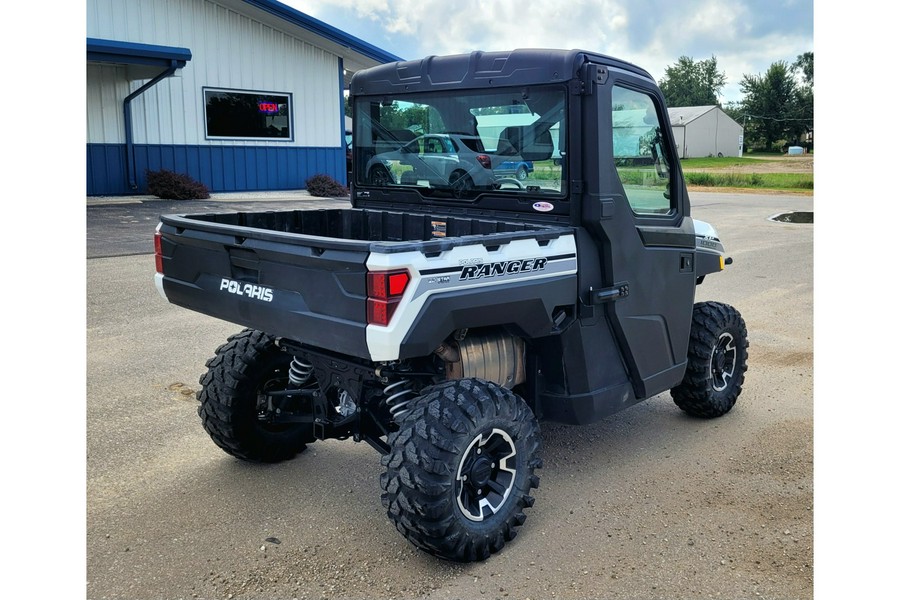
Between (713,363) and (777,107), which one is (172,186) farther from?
(777,107)

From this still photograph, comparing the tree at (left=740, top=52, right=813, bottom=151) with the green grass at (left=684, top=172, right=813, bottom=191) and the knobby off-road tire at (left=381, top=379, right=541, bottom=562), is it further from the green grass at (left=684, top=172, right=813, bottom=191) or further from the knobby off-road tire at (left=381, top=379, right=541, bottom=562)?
the knobby off-road tire at (left=381, top=379, right=541, bottom=562)

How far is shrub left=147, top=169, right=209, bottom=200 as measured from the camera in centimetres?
1722

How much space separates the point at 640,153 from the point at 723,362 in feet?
5.64

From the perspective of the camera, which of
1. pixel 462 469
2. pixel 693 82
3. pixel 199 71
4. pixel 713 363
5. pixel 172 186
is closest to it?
pixel 462 469

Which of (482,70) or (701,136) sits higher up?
(701,136)

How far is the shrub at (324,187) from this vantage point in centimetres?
1984

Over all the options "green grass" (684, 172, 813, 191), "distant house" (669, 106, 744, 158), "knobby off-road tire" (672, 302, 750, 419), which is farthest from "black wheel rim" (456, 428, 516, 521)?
"distant house" (669, 106, 744, 158)

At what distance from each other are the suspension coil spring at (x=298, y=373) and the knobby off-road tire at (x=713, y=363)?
237cm

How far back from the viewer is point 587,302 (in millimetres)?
3904

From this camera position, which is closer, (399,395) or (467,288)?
(467,288)

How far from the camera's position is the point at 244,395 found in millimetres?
4273

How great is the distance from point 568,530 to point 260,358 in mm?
1856

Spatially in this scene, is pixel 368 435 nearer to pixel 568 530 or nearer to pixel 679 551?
pixel 568 530

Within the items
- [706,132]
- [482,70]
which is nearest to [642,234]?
[482,70]
